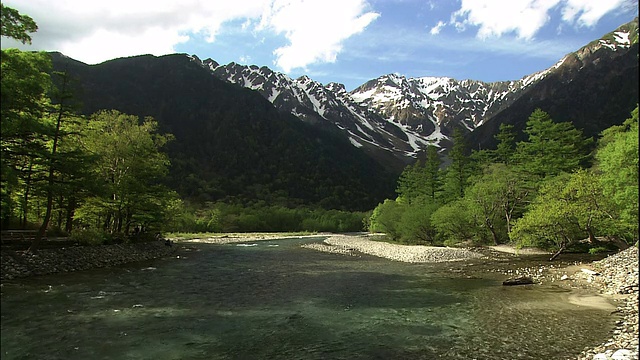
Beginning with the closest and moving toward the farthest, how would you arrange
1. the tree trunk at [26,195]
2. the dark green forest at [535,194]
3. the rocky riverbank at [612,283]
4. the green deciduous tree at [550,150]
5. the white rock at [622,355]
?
the white rock at [622,355] < the rocky riverbank at [612,283] < the dark green forest at [535,194] < the tree trunk at [26,195] < the green deciduous tree at [550,150]

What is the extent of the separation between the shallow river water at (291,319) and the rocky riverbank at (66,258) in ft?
6.01

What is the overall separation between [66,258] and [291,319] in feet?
83.3

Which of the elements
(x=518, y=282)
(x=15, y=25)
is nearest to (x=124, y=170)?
(x=15, y=25)

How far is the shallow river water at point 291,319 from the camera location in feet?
43.7

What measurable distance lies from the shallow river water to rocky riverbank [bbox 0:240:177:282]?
1831 millimetres

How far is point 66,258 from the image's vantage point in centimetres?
3266

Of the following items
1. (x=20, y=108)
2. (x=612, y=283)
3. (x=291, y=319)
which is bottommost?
(x=291, y=319)

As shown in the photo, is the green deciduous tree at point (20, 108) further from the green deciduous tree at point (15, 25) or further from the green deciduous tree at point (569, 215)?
the green deciduous tree at point (569, 215)

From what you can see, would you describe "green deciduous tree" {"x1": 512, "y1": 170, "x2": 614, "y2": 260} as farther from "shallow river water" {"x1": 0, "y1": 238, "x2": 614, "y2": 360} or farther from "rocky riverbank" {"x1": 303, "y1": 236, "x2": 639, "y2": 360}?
"shallow river water" {"x1": 0, "y1": 238, "x2": 614, "y2": 360}

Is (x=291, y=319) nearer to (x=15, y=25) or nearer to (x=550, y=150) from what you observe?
(x=15, y=25)

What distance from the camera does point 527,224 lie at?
36.4 metres

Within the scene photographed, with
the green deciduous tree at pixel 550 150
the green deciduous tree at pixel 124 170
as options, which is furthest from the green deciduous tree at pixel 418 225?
the green deciduous tree at pixel 124 170

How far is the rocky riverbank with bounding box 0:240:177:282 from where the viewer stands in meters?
27.0

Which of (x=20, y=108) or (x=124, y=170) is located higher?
(x=20, y=108)
